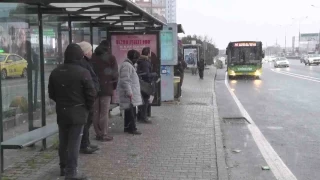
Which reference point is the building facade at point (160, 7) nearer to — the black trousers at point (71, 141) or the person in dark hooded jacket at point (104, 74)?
the person in dark hooded jacket at point (104, 74)

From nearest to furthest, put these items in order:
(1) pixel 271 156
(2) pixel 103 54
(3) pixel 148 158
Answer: (3) pixel 148 158, (1) pixel 271 156, (2) pixel 103 54

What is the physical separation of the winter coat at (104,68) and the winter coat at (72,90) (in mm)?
2187

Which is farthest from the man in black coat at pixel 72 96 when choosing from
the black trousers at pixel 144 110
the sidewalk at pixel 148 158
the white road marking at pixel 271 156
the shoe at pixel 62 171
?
the black trousers at pixel 144 110

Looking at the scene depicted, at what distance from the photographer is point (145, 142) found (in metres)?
7.66

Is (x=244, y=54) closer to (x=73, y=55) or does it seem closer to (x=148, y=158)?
(x=148, y=158)

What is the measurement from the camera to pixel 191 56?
34.7 metres

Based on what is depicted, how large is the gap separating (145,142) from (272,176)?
2598 millimetres

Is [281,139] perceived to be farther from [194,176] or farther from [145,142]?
[194,176]

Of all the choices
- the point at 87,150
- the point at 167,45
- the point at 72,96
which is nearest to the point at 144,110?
the point at 87,150

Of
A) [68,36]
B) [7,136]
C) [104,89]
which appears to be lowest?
[7,136]

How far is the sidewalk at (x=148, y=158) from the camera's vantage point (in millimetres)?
5609

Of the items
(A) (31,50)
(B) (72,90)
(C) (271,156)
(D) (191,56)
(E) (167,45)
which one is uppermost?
(E) (167,45)

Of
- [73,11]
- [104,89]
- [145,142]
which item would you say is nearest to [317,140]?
[145,142]

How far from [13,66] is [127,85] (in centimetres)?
211
